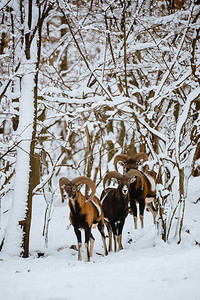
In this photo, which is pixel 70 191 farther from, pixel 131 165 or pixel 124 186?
pixel 131 165

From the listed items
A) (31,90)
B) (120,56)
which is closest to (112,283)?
(31,90)

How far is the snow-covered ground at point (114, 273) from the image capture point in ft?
12.0

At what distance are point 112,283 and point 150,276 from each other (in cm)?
51

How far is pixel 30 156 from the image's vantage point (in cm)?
641

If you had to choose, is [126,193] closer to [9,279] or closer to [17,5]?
[9,279]


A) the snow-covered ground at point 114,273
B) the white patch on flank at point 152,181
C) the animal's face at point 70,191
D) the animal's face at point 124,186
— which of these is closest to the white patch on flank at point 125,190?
the animal's face at point 124,186

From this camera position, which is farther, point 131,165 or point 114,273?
point 131,165

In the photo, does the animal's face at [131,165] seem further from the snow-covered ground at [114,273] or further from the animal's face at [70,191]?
the animal's face at [70,191]

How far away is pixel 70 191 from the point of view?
5.77 m

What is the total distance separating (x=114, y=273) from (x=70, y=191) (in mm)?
1862

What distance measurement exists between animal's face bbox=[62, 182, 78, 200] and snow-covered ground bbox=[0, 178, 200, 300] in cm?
120

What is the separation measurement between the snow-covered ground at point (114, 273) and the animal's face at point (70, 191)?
1196 mm

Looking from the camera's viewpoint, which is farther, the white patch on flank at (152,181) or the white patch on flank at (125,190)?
the white patch on flank at (152,181)

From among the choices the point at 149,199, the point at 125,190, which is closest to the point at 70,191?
the point at 125,190
